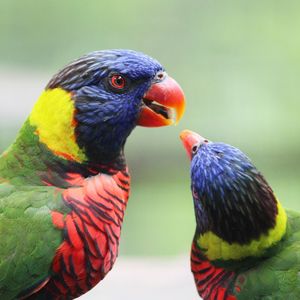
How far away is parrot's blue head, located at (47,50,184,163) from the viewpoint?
5.26 ft

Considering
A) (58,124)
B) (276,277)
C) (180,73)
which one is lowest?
(180,73)

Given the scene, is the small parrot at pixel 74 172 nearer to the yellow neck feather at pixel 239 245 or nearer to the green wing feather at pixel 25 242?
the green wing feather at pixel 25 242

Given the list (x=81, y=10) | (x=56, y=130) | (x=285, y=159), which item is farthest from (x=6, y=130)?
(x=56, y=130)

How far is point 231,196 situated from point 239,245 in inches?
6.0

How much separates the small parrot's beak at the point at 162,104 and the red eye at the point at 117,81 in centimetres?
8

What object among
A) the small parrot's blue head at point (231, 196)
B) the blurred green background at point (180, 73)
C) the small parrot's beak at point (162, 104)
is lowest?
the blurred green background at point (180, 73)

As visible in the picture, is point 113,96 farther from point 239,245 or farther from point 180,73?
point 180,73

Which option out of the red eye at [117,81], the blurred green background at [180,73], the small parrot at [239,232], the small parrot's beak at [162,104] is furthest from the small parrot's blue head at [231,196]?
the blurred green background at [180,73]

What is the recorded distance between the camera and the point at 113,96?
163 cm

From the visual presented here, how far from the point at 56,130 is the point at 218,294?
66 cm

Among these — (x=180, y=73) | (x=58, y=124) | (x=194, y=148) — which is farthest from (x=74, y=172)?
(x=180, y=73)

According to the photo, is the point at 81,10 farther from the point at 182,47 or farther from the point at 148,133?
the point at 148,133

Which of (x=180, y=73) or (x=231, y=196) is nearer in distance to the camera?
(x=231, y=196)

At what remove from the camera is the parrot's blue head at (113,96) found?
160 cm
